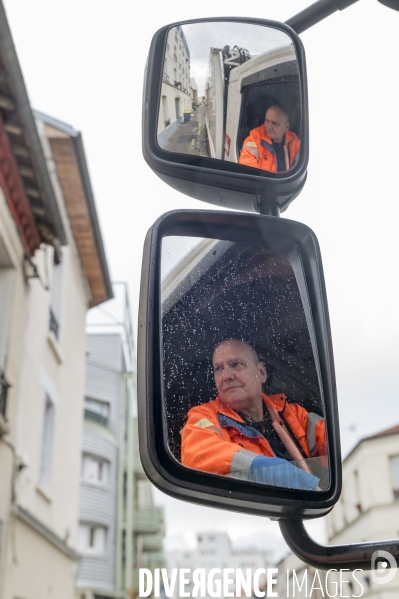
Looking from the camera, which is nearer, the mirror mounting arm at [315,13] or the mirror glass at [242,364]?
the mirror glass at [242,364]

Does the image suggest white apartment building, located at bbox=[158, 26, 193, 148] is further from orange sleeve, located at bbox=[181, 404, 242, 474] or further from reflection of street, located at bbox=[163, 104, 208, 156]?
orange sleeve, located at bbox=[181, 404, 242, 474]

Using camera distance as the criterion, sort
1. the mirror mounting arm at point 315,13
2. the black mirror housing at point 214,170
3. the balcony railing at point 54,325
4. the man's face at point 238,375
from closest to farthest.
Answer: the man's face at point 238,375 < the black mirror housing at point 214,170 < the mirror mounting arm at point 315,13 < the balcony railing at point 54,325

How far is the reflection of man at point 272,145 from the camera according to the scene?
1.33 meters

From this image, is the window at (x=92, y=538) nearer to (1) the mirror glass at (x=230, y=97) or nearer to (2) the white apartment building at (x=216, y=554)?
(1) the mirror glass at (x=230, y=97)

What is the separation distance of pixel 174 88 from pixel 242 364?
0.59 metres

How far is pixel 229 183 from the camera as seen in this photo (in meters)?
1.29

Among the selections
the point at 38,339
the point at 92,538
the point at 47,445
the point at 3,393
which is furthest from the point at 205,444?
the point at 92,538

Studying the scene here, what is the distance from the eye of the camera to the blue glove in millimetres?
1038

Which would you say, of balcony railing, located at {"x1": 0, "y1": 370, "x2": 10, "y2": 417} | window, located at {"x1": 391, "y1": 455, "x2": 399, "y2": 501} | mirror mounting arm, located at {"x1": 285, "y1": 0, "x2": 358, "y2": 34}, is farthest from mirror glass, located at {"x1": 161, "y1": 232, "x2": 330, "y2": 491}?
window, located at {"x1": 391, "y1": 455, "x2": 399, "y2": 501}

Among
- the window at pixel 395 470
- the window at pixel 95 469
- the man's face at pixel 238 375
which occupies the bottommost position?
the man's face at pixel 238 375

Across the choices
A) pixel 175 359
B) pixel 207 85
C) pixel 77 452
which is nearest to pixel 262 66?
pixel 207 85

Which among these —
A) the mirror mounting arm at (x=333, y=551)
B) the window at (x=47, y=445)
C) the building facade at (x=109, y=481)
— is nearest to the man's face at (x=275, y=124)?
the mirror mounting arm at (x=333, y=551)

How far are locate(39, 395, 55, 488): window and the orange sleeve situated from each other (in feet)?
34.4

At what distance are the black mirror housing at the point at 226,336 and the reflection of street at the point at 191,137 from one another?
0.18 metres
